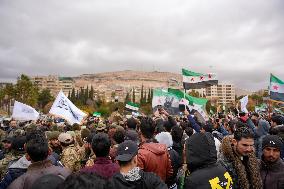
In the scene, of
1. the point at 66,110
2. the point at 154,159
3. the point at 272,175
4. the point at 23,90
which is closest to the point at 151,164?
the point at 154,159

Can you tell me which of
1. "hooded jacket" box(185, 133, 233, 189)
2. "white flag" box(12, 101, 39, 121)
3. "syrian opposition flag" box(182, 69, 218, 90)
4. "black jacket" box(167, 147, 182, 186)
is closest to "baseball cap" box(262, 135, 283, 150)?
"hooded jacket" box(185, 133, 233, 189)

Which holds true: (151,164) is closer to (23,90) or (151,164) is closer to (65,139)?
(65,139)

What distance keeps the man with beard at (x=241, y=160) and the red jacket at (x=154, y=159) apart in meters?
0.97

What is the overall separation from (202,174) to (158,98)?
15432mm

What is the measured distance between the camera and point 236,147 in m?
4.23

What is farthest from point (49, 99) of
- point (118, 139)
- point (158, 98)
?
point (118, 139)

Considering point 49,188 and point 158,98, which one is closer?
point 49,188

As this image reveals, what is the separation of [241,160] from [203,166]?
1.01 meters

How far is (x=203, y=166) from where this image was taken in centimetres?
337

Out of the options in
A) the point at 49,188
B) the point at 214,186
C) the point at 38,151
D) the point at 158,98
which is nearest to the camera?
the point at 49,188

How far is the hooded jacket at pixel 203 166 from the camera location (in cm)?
324

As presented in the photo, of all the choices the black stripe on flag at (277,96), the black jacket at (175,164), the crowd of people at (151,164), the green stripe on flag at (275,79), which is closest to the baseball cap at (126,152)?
the crowd of people at (151,164)

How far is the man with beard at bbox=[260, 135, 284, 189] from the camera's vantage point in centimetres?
400

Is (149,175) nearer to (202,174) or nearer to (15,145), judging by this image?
(202,174)
